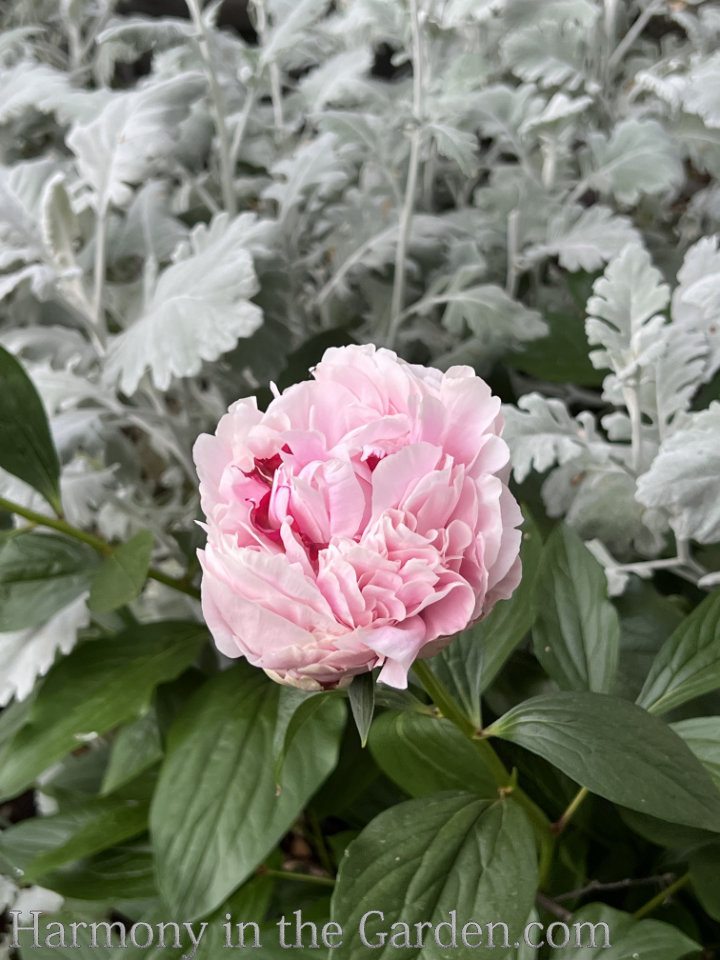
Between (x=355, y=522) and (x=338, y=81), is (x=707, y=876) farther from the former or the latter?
(x=338, y=81)

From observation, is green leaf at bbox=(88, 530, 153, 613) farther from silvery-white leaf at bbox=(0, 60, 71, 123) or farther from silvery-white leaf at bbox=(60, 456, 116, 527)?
silvery-white leaf at bbox=(0, 60, 71, 123)

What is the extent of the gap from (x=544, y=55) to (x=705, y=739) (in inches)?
27.5

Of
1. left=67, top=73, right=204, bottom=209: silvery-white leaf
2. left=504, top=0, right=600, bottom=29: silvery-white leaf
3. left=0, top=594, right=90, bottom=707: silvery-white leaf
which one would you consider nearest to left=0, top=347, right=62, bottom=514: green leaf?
left=0, top=594, right=90, bottom=707: silvery-white leaf

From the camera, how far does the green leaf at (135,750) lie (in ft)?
2.03

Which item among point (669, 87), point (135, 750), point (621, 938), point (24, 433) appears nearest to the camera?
point (621, 938)

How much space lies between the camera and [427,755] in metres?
0.48

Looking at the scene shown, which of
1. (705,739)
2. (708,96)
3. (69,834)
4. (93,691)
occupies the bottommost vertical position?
(69,834)

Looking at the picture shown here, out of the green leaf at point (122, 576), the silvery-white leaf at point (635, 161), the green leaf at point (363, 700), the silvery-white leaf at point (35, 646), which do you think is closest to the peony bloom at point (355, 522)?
the green leaf at point (363, 700)

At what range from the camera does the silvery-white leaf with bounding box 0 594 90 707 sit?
23.5 inches

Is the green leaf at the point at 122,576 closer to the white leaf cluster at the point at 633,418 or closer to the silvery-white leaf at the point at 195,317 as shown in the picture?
the silvery-white leaf at the point at 195,317

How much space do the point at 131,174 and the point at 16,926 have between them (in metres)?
0.55

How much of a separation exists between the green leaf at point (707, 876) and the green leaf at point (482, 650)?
0.15 meters

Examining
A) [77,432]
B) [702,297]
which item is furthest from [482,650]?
[77,432]

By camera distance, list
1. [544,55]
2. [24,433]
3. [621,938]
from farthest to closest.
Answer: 1. [544,55]
2. [24,433]
3. [621,938]
